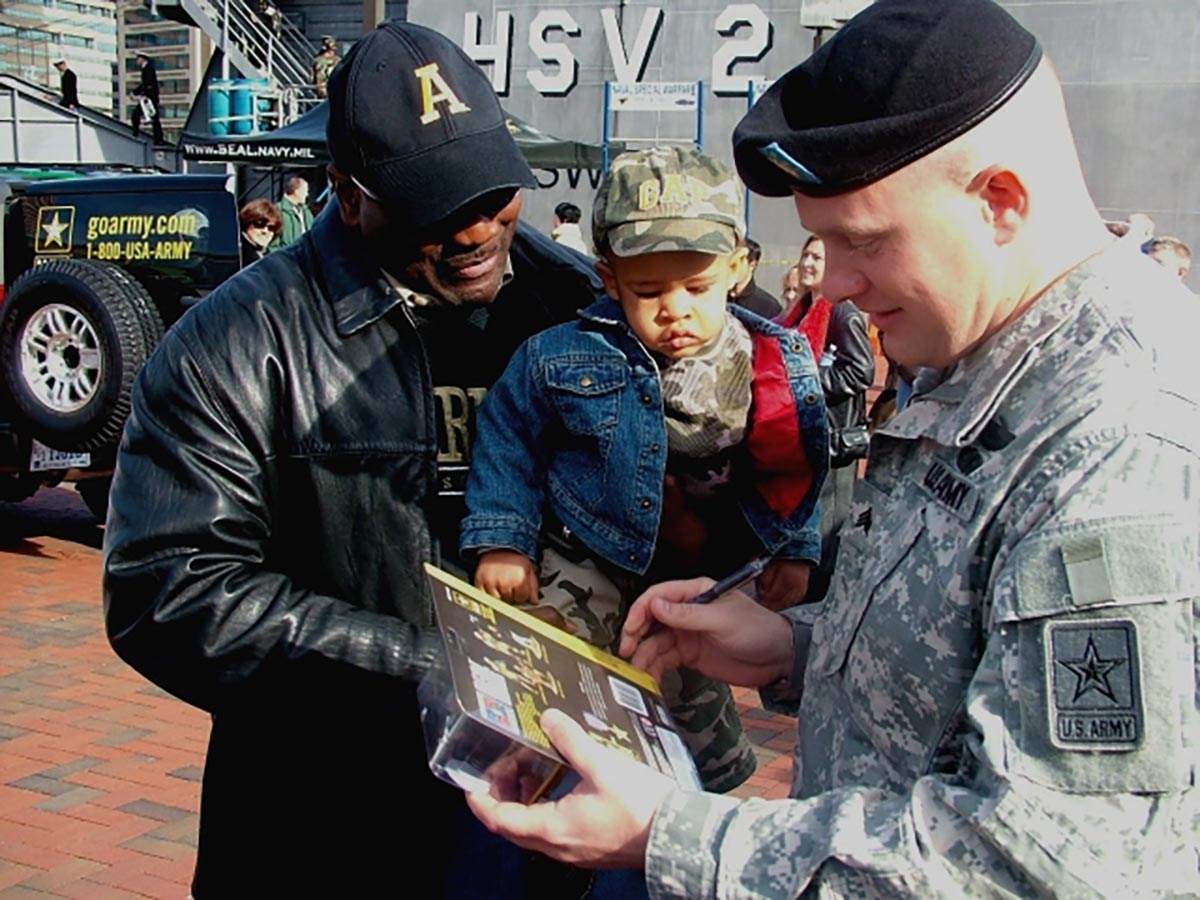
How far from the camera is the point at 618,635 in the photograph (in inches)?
91.3

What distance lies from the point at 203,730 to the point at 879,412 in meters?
4.92

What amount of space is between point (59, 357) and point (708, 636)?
19.0 feet

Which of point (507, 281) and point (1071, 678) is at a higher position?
point (507, 281)

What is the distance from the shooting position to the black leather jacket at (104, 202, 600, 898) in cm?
191

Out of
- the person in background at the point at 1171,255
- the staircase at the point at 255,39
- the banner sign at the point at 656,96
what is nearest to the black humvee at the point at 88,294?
the banner sign at the point at 656,96

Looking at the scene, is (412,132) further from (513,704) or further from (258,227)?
(258,227)

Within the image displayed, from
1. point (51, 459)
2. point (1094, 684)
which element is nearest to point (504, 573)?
point (1094, 684)

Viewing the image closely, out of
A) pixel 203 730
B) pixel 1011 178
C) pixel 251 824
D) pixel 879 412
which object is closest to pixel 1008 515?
pixel 1011 178

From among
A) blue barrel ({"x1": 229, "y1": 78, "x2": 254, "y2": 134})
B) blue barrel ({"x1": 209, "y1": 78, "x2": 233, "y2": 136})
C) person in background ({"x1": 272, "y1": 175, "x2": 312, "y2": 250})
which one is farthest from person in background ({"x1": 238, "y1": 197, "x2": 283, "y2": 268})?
blue barrel ({"x1": 229, "y1": 78, "x2": 254, "y2": 134})

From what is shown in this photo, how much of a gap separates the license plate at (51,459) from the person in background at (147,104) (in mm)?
19100

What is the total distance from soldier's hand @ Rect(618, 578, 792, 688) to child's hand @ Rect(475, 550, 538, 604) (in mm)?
301

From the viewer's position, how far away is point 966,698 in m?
1.23

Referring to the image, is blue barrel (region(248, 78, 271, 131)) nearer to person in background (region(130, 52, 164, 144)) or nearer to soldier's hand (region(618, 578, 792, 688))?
person in background (region(130, 52, 164, 144))

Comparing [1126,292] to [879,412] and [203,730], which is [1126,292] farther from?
[879,412]
